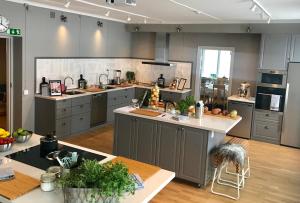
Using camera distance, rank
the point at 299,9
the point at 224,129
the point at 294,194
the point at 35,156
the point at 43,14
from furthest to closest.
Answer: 1. the point at 43,14
2. the point at 299,9
3. the point at 294,194
4. the point at 224,129
5. the point at 35,156

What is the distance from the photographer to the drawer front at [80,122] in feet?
21.0

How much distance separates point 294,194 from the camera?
171 inches

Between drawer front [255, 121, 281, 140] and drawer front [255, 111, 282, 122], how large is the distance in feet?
0.31

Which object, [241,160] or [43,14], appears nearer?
[241,160]

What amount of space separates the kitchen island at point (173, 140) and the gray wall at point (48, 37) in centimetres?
220

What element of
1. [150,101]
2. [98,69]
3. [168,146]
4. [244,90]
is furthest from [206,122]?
[98,69]

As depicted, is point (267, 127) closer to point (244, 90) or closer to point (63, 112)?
point (244, 90)

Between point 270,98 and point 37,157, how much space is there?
5.54m

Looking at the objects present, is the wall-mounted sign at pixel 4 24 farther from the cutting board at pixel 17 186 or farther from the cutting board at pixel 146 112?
the cutting board at pixel 17 186

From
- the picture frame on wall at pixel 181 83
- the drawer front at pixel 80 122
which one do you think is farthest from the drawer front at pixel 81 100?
the picture frame on wall at pixel 181 83

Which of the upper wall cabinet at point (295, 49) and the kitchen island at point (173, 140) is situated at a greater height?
the upper wall cabinet at point (295, 49)

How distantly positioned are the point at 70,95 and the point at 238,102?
3.87 metres

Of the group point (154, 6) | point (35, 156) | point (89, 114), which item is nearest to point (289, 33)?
point (154, 6)

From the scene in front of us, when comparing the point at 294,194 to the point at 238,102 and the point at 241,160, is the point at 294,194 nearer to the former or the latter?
the point at 241,160
